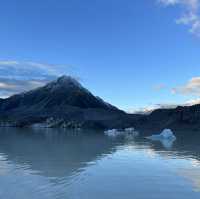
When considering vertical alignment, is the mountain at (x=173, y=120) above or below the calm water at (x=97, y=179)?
above

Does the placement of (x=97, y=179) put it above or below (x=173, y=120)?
below

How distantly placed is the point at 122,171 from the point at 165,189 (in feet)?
16.2

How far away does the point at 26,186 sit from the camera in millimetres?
15109

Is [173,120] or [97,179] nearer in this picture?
[97,179]

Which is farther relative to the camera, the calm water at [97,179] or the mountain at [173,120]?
the mountain at [173,120]

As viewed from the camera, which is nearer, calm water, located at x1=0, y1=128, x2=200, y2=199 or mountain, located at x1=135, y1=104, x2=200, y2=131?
calm water, located at x1=0, y1=128, x2=200, y2=199

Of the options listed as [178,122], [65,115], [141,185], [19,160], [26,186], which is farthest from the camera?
[65,115]

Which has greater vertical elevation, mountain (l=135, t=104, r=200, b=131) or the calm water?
mountain (l=135, t=104, r=200, b=131)

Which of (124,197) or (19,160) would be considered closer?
(124,197)

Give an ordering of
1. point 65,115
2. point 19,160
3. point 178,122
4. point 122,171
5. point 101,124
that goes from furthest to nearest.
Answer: point 65,115
point 101,124
point 178,122
point 19,160
point 122,171

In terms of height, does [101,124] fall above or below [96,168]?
above

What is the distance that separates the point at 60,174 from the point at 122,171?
11.7ft

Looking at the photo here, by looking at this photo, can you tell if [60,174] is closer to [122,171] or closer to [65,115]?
[122,171]

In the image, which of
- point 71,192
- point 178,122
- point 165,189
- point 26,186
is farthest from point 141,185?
point 178,122
